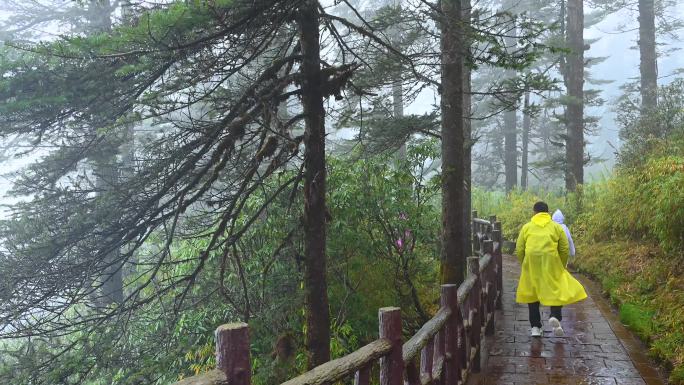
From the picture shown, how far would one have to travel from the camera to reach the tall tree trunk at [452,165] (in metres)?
7.89

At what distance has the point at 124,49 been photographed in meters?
5.16

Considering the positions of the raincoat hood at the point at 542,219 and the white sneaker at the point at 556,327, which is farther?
the white sneaker at the point at 556,327

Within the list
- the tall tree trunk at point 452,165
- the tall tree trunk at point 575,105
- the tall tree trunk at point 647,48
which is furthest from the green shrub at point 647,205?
the tall tree trunk at point 647,48

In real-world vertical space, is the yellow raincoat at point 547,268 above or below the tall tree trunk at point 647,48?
below

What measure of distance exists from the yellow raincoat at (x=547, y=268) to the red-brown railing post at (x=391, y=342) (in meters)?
4.30

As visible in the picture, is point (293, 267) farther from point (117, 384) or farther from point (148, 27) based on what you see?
point (148, 27)

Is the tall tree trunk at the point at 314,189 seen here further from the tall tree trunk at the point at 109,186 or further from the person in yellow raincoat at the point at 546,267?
the person in yellow raincoat at the point at 546,267

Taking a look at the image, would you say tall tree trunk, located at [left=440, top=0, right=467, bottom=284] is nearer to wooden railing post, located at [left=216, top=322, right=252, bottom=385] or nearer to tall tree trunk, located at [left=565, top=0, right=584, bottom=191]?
wooden railing post, located at [left=216, top=322, right=252, bottom=385]

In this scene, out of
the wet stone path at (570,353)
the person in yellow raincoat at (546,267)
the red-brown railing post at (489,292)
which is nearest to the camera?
the wet stone path at (570,353)

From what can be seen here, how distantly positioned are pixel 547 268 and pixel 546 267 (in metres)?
0.02

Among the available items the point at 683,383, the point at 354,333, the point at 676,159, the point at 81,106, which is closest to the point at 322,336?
the point at 354,333

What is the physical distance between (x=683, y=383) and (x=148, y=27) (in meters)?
6.39

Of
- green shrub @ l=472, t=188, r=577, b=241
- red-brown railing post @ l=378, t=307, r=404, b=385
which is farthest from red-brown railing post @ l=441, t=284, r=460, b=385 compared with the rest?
green shrub @ l=472, t=188, r=577, b=241

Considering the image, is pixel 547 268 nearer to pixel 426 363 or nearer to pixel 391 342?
pixel 426 363
